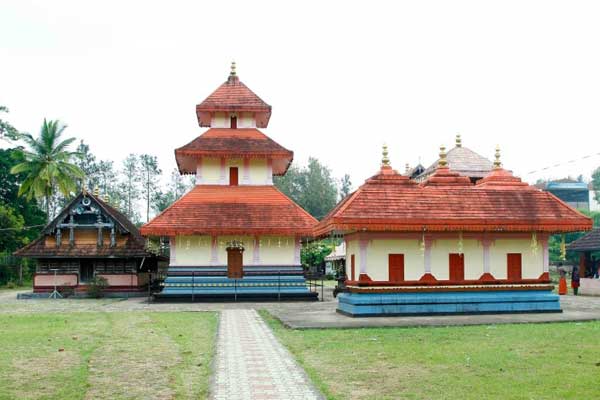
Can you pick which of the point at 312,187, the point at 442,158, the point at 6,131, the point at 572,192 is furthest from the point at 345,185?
the point at 442,158

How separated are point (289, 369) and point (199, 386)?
1.76m

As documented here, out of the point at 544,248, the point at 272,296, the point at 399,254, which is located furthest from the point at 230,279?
the point at 544,248

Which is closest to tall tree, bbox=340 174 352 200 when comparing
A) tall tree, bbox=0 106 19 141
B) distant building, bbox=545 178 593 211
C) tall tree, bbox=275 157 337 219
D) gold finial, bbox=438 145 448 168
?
tall tree, bbox=275 157 337 219

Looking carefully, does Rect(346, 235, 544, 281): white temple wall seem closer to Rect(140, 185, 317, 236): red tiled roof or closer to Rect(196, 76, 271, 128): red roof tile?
Rect(140, 185, 317, 236): red tiled roof

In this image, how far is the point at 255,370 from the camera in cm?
1023

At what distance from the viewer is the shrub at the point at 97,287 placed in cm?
3225

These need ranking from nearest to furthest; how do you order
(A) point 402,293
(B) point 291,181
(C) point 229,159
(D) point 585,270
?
(A) point 402,293 < (C) point 229,159 < (D) point 585,270 < (B) point 291,181

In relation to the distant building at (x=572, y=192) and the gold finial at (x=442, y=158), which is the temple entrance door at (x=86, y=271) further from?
the distant building at (x=572, y=192)

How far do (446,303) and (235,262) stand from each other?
11785 mm

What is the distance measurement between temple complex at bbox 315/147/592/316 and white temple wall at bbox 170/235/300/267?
28.0 ft

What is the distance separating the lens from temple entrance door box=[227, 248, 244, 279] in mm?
28547

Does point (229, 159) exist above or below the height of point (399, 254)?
above

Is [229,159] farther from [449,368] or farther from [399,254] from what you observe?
[449,368]

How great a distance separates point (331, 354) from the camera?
38.1 feet
